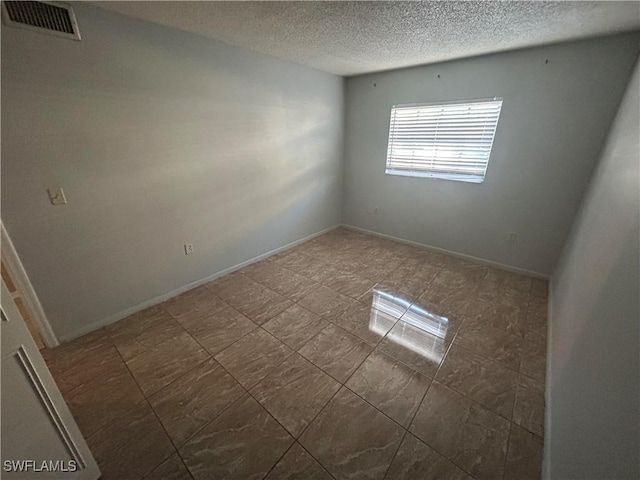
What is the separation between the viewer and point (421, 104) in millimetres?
3150

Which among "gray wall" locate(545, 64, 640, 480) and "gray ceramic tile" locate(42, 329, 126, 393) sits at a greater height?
"gray wall" locate(545, 64, 640, 480)

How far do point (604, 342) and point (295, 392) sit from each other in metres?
1.51

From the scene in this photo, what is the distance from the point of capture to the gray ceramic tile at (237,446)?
1196 millimetres

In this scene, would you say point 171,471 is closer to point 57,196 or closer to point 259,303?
point 259,303

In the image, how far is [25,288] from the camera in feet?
5.76

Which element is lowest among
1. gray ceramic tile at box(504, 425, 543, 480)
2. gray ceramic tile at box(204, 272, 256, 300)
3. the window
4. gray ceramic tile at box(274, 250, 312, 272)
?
gray ceramic tile at box(274, 250, 312, 272)

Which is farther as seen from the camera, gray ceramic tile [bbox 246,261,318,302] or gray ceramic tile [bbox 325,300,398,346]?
gray ceramic tile [bbox 246,261,318,302]

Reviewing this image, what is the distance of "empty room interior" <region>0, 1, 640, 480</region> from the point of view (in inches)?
47.0

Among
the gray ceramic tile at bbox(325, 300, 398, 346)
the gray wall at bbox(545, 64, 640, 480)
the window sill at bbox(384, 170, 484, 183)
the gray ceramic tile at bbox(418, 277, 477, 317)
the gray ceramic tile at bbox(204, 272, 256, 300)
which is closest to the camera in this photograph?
the gray wall at bbox(545, 64, 640, 480)

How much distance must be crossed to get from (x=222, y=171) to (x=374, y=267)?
6.76 feet

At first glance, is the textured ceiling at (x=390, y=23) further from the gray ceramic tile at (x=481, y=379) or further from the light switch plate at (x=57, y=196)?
the gray ceramic tile at (x=481, y=379)

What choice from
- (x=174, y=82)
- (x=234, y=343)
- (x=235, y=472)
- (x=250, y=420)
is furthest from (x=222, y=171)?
(x=235, y=472)

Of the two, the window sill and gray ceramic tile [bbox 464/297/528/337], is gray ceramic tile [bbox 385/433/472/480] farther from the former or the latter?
the window sill
